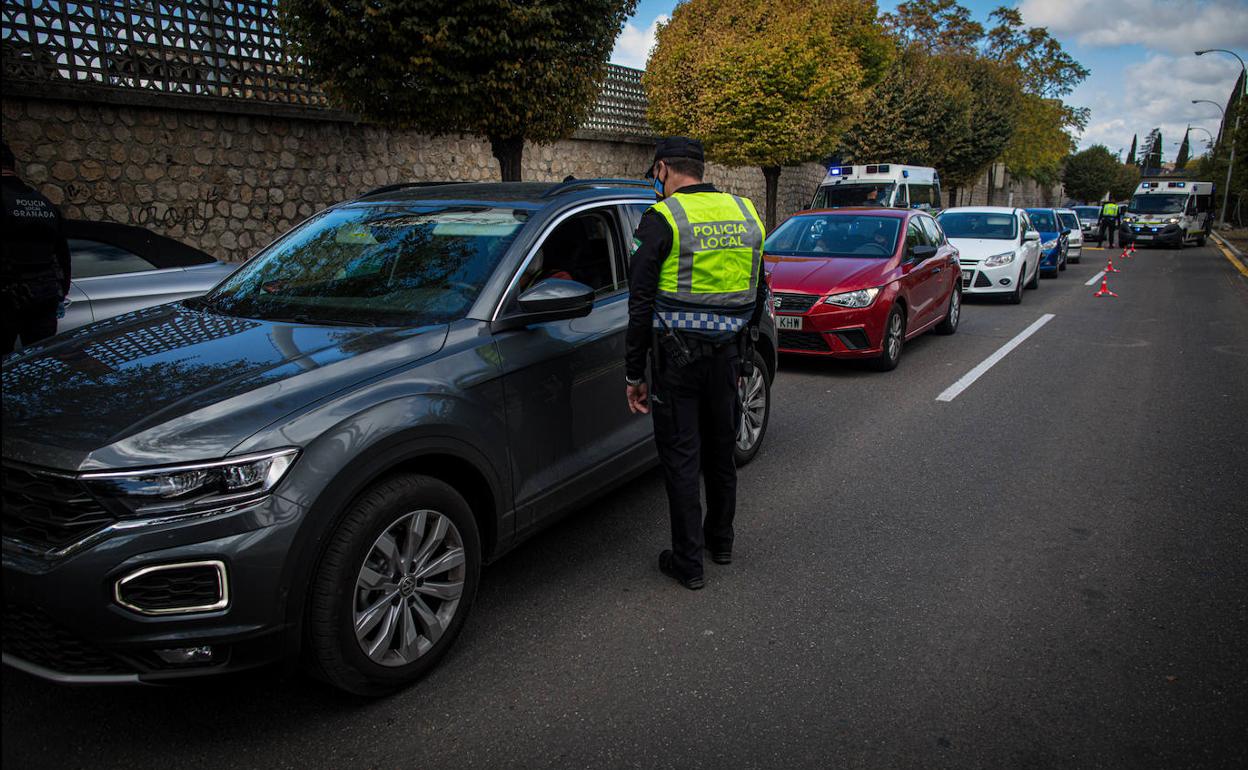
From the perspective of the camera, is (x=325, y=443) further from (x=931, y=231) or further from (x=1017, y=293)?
(x=1017, y=293)

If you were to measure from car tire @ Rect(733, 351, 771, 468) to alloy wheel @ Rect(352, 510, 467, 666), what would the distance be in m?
2.54

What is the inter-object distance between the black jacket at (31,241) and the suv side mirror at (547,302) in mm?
3993

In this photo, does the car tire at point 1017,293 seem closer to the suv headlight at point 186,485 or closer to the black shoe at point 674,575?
the black shoe at point 674,575

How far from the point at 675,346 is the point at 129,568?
2.11 m

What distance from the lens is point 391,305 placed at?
11.5 feet

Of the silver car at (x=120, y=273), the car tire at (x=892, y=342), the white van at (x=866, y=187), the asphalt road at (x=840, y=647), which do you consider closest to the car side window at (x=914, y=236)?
the car tire at (x=892, y=342)

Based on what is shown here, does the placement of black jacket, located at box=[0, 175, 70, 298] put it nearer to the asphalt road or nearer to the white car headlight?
the asphalt road

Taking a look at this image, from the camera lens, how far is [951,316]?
10898mm

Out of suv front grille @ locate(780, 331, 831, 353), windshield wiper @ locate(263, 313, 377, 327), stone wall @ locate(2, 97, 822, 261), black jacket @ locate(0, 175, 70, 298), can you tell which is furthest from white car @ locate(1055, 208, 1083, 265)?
windshield wiper @ locate(263, 313, 377, 327)

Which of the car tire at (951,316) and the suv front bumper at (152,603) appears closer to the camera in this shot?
the suv front bumper at (152,603)

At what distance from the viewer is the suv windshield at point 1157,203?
3406 centimetres

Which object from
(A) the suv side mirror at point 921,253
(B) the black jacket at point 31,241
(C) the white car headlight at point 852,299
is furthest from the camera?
(A) the suv side mirror at point 921,253

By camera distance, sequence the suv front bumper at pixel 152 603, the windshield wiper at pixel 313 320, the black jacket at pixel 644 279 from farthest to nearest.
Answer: the black jacket at pixel 644 279 < the windshield wiper at pixel 313 320 < the suv front bumper at pixel 152 603

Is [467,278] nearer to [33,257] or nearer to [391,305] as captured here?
[391,305]
